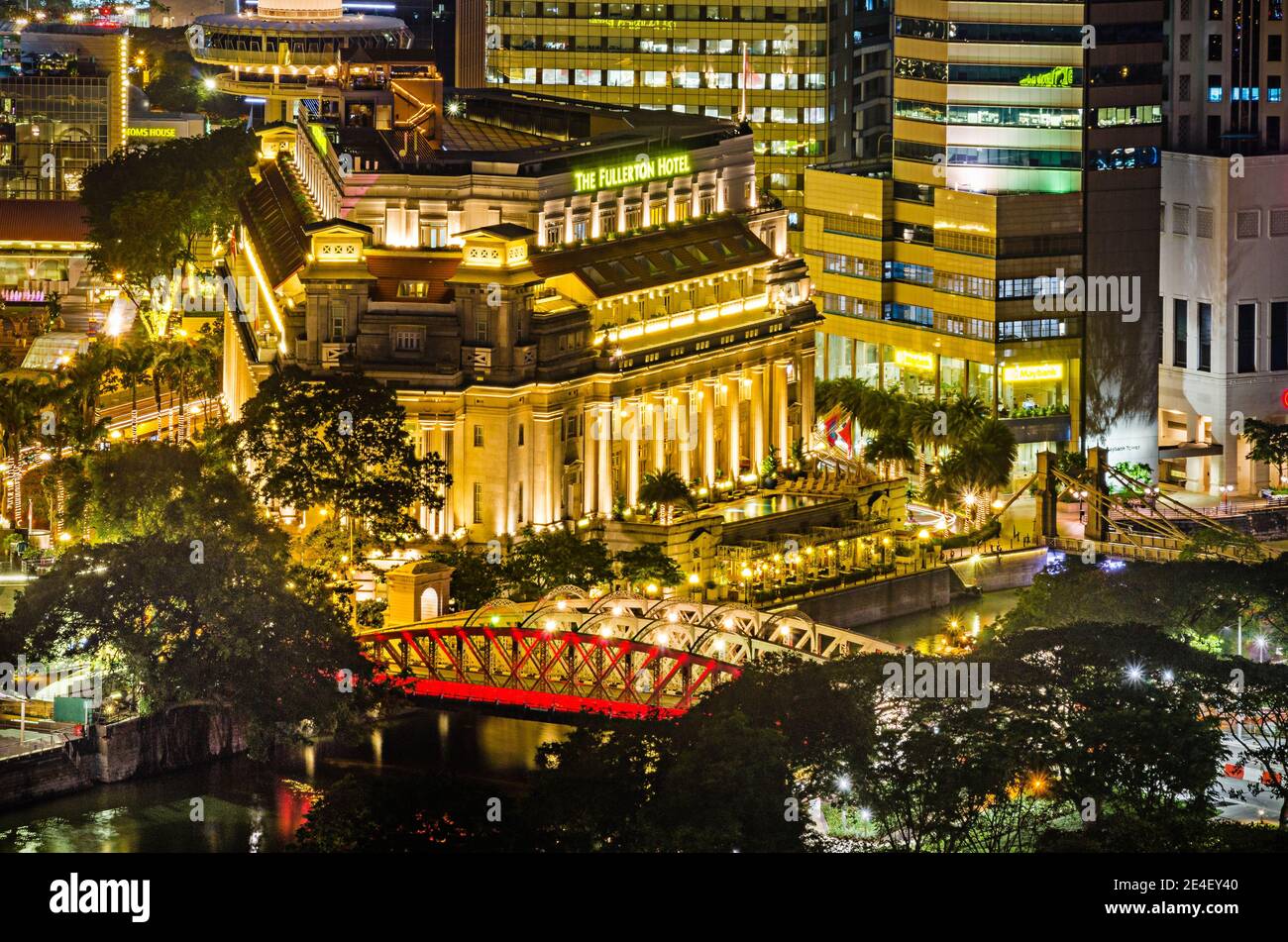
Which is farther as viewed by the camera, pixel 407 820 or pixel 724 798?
pixel 407 820

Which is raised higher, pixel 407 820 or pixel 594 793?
pixel 594 793

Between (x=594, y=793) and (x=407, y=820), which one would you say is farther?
(x=407, y=820)

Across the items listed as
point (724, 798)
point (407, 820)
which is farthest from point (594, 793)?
point (407, 820)

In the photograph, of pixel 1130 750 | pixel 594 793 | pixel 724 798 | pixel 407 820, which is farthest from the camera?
pixel 1130 750

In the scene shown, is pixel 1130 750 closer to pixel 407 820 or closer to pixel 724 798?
pixel 724 798

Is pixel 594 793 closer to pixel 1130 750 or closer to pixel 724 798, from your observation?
pixel 724 798

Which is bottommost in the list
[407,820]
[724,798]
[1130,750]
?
[407,820]

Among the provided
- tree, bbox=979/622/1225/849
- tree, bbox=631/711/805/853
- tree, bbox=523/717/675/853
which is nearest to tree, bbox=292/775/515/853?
tree, bbox=523/717/675/853

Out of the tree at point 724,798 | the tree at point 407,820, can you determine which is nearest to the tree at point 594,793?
the tree at point 724,798

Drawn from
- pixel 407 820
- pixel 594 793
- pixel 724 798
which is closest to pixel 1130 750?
pixel 724 798

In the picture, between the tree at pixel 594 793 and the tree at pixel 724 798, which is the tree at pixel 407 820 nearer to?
the tree at pixel 594 793

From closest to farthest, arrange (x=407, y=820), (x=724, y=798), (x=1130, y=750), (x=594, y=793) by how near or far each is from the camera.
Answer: (x=724, y=798) → (x=594, y=793) → (x=407, y=820) → (x=1130, y=750)

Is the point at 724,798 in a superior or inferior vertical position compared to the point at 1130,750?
inferior
